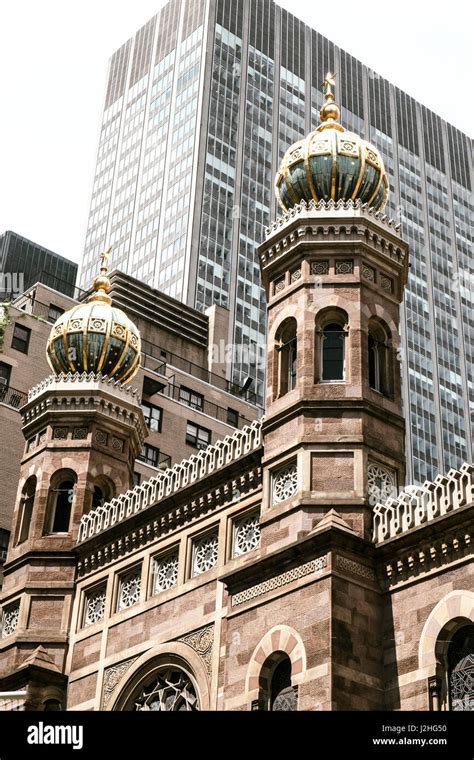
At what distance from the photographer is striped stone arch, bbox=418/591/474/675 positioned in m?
25.9

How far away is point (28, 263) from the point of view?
3797 inches

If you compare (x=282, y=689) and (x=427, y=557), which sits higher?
(x=427, y=557)

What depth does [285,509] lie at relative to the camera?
97.2 feet

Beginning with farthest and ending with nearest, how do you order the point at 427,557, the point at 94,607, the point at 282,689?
1. the point at 94,607
2. the point at 282,689
3. the point at 427,557

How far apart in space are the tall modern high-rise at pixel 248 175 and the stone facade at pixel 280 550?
6886 centimetres

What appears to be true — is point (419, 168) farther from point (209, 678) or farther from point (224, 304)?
point (209, 678)

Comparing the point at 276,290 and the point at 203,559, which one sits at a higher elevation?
the point at 276,290

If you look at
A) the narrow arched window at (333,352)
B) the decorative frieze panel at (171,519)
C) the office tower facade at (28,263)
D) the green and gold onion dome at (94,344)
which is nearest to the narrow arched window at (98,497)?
the decorative frieze panel at (171,519)

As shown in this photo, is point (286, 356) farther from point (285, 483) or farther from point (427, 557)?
point (427, 557)

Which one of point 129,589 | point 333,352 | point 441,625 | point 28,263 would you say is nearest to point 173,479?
point 129,589

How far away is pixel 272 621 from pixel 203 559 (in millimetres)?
5391

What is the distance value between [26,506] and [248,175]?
85148mm
